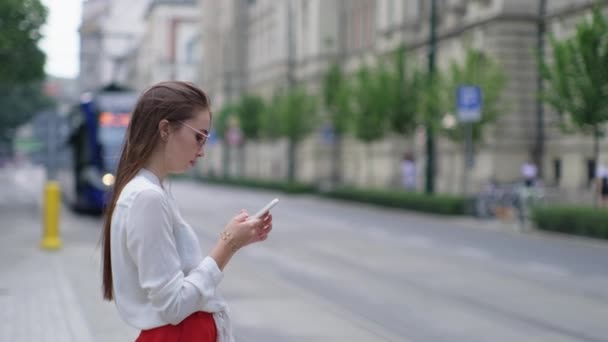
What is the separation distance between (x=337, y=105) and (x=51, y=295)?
32.6 m

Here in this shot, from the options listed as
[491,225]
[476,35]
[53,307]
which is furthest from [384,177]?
[53,307]

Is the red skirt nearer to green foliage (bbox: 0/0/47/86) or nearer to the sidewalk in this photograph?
the sidewalk

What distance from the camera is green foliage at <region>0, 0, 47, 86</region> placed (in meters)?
26.4

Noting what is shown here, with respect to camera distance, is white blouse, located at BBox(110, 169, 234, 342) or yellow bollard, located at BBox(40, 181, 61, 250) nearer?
white blouse, located at BBox(110, 169, 234, 342)

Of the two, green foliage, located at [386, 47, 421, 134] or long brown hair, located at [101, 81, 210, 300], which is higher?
green foliage, located at [386, 47, 421, 134]

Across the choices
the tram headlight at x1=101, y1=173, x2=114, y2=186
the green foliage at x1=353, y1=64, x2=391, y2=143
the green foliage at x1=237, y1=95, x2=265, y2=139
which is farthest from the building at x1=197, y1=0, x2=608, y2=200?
the tram headlight at x1=101, y1=173, x2=114, y2=186

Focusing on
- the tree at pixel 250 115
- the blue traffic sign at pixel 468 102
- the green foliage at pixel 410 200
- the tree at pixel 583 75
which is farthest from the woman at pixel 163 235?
the tree at pixel 250 115

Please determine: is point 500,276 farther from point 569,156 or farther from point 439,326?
point 569,156

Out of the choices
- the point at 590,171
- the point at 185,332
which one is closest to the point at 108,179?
the point at 185,332

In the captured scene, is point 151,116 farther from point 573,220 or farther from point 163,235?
point 573,220

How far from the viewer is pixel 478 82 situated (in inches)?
1265

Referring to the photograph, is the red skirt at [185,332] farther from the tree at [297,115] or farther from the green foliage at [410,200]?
the tree at [297,115]

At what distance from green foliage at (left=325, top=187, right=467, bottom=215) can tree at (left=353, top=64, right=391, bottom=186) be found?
2348mm

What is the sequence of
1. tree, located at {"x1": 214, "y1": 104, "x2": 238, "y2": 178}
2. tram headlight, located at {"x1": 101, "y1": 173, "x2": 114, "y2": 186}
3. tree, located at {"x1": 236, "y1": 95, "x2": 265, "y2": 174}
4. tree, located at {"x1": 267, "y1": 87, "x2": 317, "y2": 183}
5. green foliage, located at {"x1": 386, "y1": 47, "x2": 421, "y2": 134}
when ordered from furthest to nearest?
tree, located at {"x1": 214, "y1": 104, "x2": 238, "y2": 178}, tree, located at {"x1": 236, "y1": 95, "x2": 265, "y2": 174}, tree, located at {"x1": 267, "y1": 87, "x2": 317, "y2": 183}, green foliage, located at {"x1": 386, "y1": 47, "x2": 421, "y2": 134}, tram headlight, located at {"x1": 101, "y1": 173, "x2": 114, "y2": 186}
